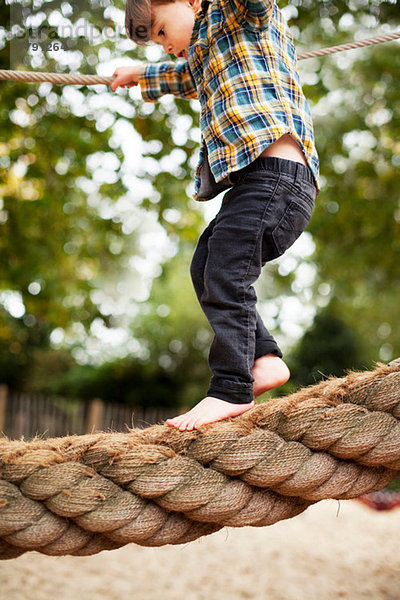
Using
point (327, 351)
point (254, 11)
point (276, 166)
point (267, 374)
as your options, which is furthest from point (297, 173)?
point (327, 351)

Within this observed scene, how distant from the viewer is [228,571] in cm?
315

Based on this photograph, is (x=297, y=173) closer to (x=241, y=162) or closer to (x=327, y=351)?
(x=241, y=162)

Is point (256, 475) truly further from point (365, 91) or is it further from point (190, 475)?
point (365, 91)

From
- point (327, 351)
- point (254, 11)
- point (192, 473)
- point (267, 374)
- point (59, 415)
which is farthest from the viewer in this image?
point (59, 415)

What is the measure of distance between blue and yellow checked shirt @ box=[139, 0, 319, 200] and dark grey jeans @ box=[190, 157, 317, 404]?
0.06 m

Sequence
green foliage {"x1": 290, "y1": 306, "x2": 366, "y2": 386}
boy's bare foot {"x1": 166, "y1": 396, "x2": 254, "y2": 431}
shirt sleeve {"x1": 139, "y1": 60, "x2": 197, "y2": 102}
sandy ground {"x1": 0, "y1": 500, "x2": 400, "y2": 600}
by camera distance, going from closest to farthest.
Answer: boy's bare foot {"x1": 166, "y1": 396, "x2": 254, "y2": 431}, shirt sleeve {"x1": 139, "y1": 60, "x2": 197, "y2": 102}, sandy ground {"x1": 0, "y1": 500, "x2": 400, "y2": 600}, green foliage {"x1": 290, "y1": 306, "x2": 366, "y2": 386}

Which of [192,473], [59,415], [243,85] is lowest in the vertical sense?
[59,415]

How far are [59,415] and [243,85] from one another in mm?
7633

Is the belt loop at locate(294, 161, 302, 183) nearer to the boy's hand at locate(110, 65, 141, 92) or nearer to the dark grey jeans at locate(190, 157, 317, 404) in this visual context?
the dark grey jeans at locate(190, 157, 317, 404)

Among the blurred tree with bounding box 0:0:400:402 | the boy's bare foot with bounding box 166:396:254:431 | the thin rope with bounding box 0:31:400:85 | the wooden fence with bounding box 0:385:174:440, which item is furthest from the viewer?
the wooden fence with bounding box 0:385:174:440

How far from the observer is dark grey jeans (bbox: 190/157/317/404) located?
59.4 inches

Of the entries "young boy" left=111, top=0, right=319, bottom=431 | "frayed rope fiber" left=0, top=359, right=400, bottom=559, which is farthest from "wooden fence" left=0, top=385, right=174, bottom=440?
"frayed rope fiber" left=0, top=359, right=400, bottom=559

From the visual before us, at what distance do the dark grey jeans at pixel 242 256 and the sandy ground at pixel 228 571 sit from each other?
1.07 metres

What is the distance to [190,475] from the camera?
4.16ft
